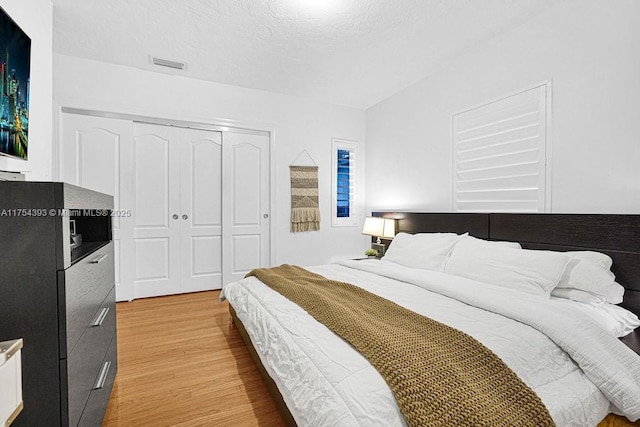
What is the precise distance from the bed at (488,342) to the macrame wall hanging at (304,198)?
1.98 meters

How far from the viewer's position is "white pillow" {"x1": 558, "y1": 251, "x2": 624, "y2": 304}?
1.83 m

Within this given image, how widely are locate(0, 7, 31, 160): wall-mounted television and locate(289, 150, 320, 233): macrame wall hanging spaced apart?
2.83 metres

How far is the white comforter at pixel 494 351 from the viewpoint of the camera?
1.04 meters

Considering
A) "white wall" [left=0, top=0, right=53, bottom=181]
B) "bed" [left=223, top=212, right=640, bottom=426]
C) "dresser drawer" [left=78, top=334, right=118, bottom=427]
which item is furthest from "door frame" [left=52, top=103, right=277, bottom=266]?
"dresser drawer" [left=78, top=334, right=118, bottom=427]

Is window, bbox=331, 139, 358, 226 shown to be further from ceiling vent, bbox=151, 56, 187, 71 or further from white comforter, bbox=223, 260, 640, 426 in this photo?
white comforter, bbox=223, 260, 640, 426

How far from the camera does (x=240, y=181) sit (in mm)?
4031

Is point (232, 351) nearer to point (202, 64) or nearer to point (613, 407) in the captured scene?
point (613, 407)

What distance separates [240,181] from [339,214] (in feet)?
5.04

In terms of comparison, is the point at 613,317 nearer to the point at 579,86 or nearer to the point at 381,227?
the point at 579,86

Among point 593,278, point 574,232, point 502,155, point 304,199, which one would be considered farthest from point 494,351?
point 304,199

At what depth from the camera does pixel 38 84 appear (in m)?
2.01

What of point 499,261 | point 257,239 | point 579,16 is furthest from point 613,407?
point 257,239

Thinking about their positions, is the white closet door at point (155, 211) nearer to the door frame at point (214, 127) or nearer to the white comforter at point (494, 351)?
the door frame at point (214, 127)

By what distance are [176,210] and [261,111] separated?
1.66 metres
